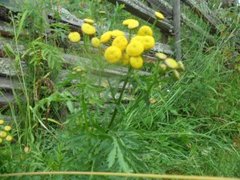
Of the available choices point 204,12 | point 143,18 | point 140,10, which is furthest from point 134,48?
point 204,12

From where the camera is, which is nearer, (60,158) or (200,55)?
(60,158)

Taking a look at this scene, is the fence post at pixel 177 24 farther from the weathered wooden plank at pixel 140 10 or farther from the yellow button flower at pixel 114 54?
the yellow button flower at pixel 114 54

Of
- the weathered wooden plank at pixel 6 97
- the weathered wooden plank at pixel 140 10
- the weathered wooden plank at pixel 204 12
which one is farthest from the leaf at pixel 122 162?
the weathered wooden plank at pixel 204 12

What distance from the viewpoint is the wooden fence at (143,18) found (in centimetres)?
287

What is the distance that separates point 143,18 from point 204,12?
1.11 meters

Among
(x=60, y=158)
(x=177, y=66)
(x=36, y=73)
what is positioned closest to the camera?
(x=177, y=66)

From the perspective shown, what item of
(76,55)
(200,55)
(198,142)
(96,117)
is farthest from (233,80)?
(96,117)

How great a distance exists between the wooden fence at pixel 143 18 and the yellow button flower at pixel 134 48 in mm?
313

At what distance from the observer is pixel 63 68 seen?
3.21 metres

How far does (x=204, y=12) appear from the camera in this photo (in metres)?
4.94

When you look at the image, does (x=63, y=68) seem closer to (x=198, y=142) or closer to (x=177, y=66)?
(x=198, y=142)

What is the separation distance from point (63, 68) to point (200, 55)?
1550mm

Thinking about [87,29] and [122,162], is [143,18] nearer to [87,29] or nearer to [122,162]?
[87,29]

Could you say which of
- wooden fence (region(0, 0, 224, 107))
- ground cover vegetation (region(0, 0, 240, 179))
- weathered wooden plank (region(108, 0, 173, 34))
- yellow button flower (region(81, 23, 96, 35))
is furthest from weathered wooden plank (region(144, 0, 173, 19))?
yellow button flower (region(81, 23, 96, 35))
